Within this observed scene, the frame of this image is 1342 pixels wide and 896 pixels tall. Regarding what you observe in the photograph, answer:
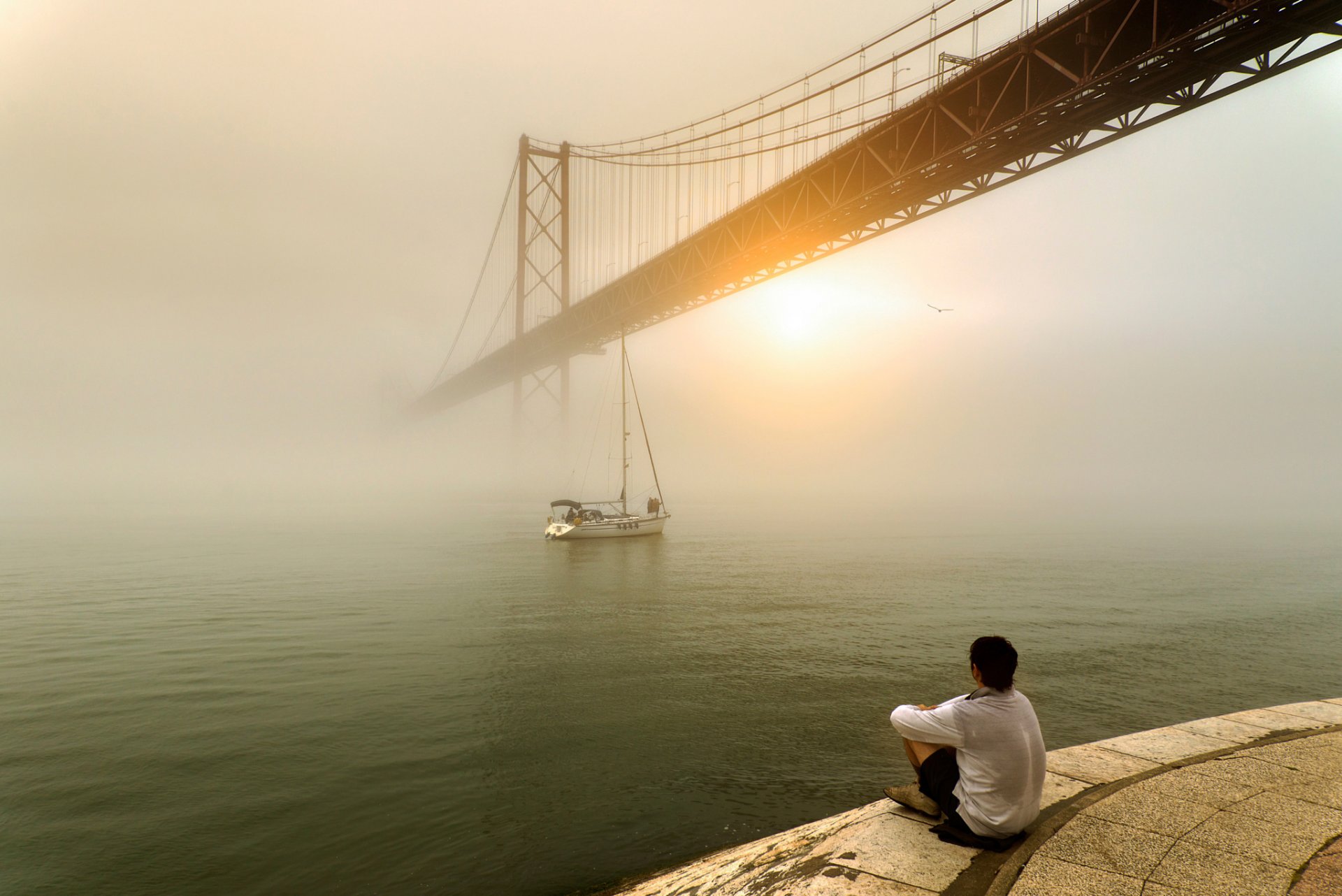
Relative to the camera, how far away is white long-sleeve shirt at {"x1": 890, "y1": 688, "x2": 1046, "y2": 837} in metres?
3.42

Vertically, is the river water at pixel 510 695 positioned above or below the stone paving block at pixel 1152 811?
below

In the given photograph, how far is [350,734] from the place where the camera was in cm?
862

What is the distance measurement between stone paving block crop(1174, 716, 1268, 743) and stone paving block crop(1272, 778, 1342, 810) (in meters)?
0.90

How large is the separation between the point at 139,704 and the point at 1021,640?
13.9m

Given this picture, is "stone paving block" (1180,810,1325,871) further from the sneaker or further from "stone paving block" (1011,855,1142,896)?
the sneaker

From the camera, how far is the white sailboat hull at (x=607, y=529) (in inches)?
1352

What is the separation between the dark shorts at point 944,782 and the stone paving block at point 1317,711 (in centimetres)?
376

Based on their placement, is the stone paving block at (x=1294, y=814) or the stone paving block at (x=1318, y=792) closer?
the stone paving block at (x=1294, y=814)

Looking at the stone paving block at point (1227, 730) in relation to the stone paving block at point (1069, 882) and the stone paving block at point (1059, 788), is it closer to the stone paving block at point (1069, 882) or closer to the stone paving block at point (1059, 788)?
the stone paving block at point (1059, 788)

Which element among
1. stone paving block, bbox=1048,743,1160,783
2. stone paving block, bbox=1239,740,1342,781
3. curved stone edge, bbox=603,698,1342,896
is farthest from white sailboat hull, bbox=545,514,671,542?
stone paving block, bbox=1239,740,1342,781

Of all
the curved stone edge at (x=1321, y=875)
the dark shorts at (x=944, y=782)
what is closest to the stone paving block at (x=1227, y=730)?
the curved stone edge at (x=1321, y=875)

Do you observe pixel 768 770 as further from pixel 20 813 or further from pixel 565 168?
pixel 565 168

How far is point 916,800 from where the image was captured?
3.93 metres

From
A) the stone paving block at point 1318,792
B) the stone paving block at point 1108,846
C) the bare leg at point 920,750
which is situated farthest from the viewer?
the stone paving block at point 1318,792
